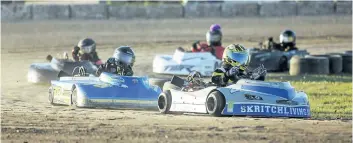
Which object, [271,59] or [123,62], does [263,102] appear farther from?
[271,59]

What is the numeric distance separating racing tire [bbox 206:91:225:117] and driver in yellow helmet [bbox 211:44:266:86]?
25.3 inches

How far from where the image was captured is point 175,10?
34.0 m

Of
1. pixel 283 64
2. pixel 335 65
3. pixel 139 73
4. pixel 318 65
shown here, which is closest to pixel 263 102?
pixel 318 65

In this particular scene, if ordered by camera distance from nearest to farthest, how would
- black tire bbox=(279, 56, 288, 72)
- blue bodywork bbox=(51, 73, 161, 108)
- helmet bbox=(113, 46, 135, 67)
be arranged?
blue bodywork bbox=(51, 73, 161, 108), helmet bbox=(113, 46, 135, 67), black tire bbox=(279, 56, 288, 72)

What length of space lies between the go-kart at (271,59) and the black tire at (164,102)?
869 centimetres

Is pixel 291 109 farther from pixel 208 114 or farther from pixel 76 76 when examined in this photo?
pixel 76 76

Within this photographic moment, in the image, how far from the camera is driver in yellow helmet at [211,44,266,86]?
11.5m

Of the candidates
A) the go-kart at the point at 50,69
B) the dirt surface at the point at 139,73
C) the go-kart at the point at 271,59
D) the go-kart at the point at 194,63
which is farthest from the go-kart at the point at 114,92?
the go-kart at the point at 271,59

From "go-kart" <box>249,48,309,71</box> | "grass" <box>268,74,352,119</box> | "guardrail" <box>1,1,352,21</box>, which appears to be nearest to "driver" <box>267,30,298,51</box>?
"go-kart" <box>249,48,309,71</box>

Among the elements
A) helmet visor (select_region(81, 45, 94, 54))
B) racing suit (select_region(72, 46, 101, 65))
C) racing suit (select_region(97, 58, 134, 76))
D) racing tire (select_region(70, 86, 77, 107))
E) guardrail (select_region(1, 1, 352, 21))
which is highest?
guardrail (select_region(1, 1, 352, 21))

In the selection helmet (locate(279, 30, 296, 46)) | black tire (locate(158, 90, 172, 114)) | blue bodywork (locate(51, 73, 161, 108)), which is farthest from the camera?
helmet (locate(279, 30, 296, 46))

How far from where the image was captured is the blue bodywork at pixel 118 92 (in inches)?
489

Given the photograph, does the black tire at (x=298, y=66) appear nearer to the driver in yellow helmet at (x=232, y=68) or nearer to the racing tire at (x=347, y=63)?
the racing tire at (x=347, y=63)

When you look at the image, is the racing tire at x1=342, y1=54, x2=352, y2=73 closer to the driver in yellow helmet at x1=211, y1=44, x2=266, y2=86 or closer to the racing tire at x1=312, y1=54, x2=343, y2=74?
the racing tire at x1=312, y1=54, x2=343, y2=74
